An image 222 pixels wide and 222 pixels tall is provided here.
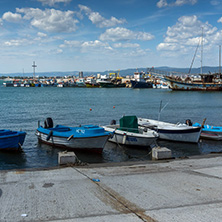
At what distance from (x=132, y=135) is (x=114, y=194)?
430 inches

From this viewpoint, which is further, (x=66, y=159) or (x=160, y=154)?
(x=160, y=154)

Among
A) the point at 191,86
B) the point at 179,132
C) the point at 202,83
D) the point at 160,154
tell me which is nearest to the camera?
the point at 160,154

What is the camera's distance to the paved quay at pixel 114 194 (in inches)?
262

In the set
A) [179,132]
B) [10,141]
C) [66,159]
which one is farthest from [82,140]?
[179,132]

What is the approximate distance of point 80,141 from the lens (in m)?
17.8

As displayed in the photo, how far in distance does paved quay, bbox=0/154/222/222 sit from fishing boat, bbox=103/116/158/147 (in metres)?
6.84

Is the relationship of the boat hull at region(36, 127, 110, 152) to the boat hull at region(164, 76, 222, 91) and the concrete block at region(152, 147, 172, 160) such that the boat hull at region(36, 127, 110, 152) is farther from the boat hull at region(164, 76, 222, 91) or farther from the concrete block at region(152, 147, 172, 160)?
the boat hull at region(164, 76, 222, 91)

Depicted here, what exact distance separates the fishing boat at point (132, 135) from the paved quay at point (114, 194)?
22.4 feet

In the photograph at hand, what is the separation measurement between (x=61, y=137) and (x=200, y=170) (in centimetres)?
1013

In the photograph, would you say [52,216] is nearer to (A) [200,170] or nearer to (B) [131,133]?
(A) [200,170]

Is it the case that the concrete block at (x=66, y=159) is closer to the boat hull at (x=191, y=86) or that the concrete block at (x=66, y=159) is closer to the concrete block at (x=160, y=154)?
the concrete block at (x=160, y=154)

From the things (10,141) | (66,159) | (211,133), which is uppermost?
(66,159)

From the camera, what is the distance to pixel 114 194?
26.9 ft

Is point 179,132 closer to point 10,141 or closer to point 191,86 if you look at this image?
Result: point 10,141
